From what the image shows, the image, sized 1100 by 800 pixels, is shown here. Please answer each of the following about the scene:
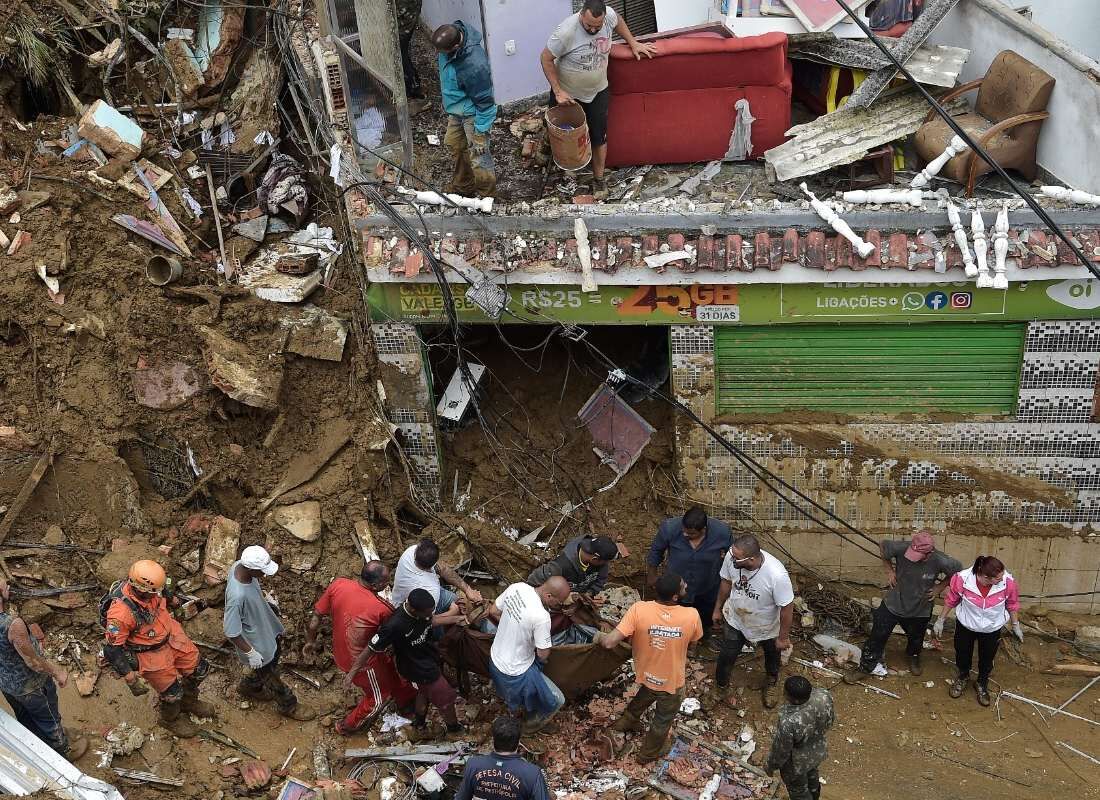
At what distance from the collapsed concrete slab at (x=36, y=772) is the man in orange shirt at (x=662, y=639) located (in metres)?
3.48

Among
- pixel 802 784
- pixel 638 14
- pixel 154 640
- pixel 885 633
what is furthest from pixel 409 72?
pixel 802 784

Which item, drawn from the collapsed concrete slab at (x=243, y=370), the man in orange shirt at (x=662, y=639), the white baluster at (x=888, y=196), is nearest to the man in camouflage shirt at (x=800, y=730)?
the man in orange shirt at (x=662, y=639)

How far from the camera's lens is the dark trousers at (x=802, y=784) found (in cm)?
739

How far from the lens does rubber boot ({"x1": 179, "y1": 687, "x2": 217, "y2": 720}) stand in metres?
7.94

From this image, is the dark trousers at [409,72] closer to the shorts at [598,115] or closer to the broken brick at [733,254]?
the shorts at [598,115]

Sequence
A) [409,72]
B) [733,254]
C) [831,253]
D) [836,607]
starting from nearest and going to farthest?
[831,253], [733,254], [836,607], [409,72]

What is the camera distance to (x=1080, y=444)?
31.0 feet

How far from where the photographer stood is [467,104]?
9.18 meters

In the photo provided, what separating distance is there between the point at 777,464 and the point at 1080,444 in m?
2.58

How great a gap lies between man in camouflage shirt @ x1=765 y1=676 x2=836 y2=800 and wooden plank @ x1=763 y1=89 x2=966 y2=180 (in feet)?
14.4

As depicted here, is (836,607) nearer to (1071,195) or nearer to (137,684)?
(1071,195)

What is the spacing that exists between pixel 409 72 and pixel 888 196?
4.91 meters

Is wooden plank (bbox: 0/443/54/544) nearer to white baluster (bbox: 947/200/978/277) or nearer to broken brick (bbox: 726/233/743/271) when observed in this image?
broken brick (bbox: 726/233/743/271)

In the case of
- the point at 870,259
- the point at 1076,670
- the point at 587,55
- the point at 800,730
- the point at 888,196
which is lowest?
the point at 1076,670
